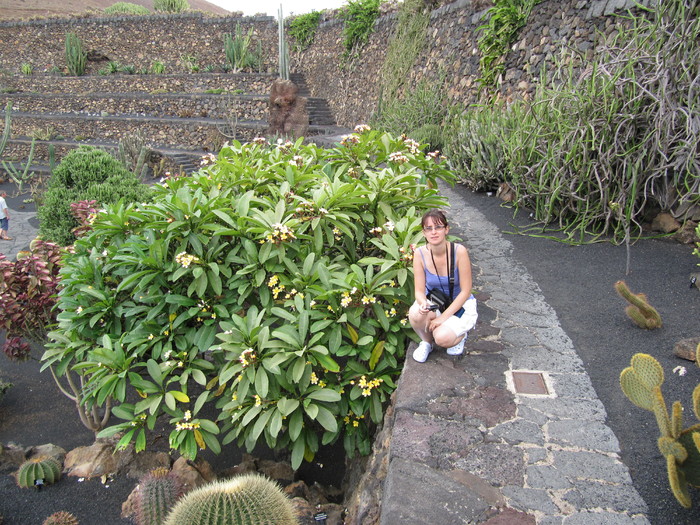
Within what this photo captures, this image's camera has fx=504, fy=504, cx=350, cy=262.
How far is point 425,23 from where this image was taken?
1061cm

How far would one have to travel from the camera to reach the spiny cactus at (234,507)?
217cm

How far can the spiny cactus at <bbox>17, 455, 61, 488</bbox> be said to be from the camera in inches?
134

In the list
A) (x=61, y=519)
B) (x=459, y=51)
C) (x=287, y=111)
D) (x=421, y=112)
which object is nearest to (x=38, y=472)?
(x=61, y=519)

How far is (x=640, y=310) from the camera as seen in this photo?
2898 millimetres

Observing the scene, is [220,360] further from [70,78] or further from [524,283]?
[70,78]

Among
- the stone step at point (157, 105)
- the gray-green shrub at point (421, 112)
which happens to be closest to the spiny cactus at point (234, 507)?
the gray-green shrub at point (421, 112)

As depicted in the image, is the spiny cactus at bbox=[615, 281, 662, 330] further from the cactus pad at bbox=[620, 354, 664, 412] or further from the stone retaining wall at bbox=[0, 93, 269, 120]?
the stone retaining wall at bbox=[0, 93, 269, 120]

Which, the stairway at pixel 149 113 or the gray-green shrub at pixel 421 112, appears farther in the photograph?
the stairway at pixel 149 113

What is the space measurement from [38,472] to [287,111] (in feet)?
33.4

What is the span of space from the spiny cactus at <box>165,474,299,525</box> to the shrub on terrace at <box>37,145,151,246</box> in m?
4.40

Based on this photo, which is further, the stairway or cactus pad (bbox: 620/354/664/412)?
the stairway

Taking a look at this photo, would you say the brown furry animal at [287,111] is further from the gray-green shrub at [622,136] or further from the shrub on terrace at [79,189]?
the gray-green shrub at [622,136]

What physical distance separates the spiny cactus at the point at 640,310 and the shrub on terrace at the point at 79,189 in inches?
202

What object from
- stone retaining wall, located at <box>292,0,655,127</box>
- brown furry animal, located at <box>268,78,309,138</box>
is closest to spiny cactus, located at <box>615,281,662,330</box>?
stone retaining wall, located at <box>292,0,655,127</box>
